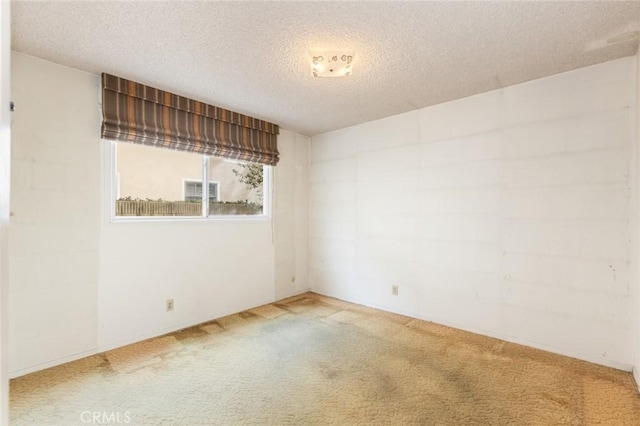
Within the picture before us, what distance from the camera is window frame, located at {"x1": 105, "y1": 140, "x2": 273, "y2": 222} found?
2.65 metres

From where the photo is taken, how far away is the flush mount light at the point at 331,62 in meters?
2.16

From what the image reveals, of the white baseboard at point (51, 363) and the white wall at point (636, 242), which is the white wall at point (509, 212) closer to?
the white wall at point (636, 242)

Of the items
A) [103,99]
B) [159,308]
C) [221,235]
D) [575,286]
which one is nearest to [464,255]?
[575,286]

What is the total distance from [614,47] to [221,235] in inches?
149

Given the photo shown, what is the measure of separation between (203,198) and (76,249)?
4.07 feet

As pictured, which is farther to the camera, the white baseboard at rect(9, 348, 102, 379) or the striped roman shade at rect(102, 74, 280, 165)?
the striped roman shade at rect(102, 74, 280, 165)

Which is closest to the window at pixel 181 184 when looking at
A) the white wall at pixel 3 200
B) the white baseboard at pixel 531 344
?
the white wall at pixel 3 200

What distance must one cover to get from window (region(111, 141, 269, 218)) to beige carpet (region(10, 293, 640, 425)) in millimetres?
1283

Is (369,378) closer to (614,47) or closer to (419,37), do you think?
(419,37)

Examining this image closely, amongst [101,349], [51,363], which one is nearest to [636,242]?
[101,349]

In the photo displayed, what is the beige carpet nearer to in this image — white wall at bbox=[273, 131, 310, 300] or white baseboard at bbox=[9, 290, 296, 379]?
white baseboard at bbox=[9, 290, 296, 379]

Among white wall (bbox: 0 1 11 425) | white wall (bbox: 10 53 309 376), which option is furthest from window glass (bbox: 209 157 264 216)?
white wall (bbox: 0 1 11 425)

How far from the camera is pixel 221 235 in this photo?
3.49 m

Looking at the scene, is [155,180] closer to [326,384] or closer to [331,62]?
[331,62]
